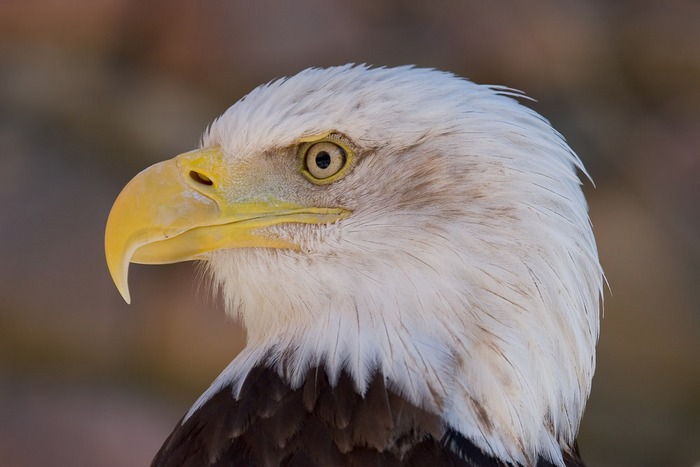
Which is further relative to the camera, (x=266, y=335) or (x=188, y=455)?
(x=266, y=335)

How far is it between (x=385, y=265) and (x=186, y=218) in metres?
0.44

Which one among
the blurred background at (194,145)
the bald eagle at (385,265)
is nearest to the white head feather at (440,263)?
the bald eagle at (385,265)

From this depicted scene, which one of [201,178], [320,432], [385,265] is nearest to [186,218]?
[201,178]

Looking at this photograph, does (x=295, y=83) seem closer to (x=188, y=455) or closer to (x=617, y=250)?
(x=188, y=455)

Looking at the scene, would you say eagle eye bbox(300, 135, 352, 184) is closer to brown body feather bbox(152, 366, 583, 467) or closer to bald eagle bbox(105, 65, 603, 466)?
bald eagle bbox(105, 65, 603, 466)

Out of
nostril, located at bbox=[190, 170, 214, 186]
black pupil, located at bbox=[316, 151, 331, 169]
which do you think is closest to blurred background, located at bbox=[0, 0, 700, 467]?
nostril, located at bbox=[190, 170, 214, 186]

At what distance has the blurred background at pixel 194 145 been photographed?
4.84 m

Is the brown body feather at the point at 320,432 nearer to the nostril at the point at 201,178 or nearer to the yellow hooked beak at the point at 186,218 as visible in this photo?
the yellow hooked beak at the point at 186,218

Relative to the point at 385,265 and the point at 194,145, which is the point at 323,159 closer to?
A: the point at 385,265

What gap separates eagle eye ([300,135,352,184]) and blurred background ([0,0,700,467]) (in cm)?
283

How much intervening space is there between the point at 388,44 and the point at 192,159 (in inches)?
121

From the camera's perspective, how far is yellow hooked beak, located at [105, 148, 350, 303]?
2000mm

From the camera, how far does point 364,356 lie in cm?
188

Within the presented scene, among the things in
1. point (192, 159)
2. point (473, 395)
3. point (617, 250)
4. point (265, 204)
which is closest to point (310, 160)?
point (265, 204)
